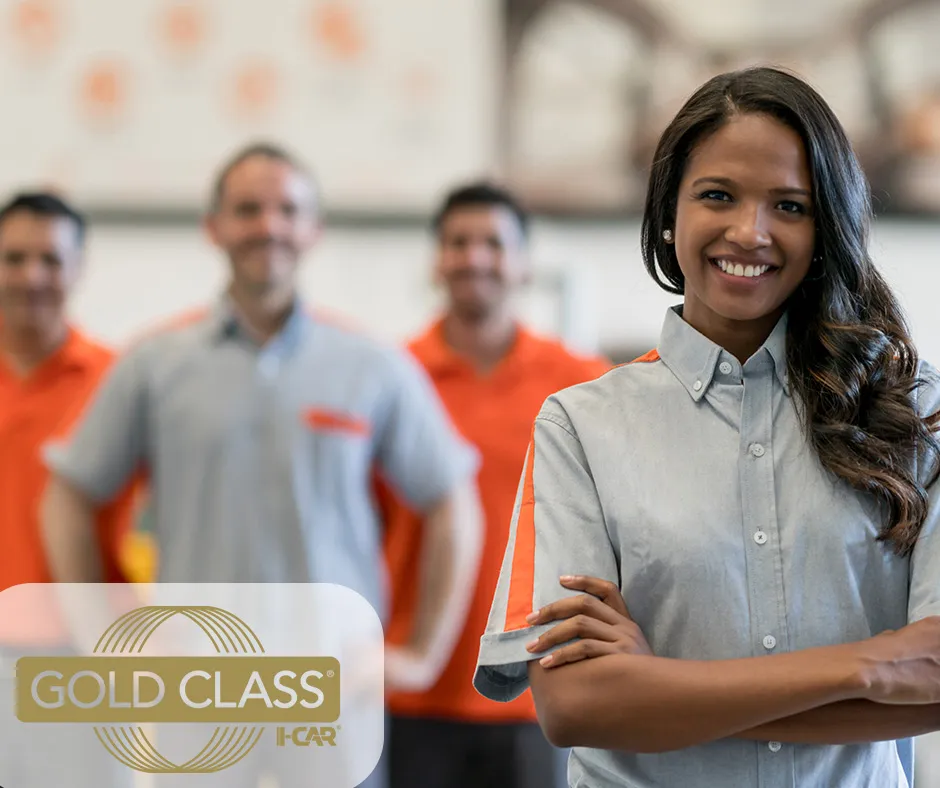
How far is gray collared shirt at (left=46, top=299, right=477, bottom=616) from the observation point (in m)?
2.77

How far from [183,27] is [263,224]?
1.98 metres

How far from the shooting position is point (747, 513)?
126 cm

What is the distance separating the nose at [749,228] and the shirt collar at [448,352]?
197cm

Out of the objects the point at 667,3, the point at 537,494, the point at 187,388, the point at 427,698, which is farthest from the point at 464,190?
the point at 537,494

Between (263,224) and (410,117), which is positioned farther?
(410,117)

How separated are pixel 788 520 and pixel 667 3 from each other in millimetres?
3772

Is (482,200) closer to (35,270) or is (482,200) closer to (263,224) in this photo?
(263,224)

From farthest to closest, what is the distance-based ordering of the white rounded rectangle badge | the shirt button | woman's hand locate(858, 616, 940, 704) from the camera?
1. the shirt button
2. the white rounded rectangle badge
3. woman's hand locate(858, 616, 940, 704)

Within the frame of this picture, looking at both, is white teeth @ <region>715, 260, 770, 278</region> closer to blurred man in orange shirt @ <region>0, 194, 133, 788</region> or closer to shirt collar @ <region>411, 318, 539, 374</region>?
blurred man in orange shirt @ <region>0, 194, 133, 788</region>

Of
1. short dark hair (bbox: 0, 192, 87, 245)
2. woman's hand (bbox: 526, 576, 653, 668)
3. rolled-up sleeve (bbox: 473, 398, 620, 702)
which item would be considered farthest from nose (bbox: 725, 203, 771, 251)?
short dark hair (bbox: 0, 192, 87, 245)

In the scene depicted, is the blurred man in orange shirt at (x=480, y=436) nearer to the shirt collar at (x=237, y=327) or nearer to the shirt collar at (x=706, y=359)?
the shirt collar at (x=237, y=327)

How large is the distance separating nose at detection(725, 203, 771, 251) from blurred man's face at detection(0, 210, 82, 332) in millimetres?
2346

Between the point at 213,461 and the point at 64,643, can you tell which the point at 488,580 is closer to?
the point at 213,461

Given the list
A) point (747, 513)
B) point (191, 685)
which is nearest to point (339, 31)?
point (191, 685)
